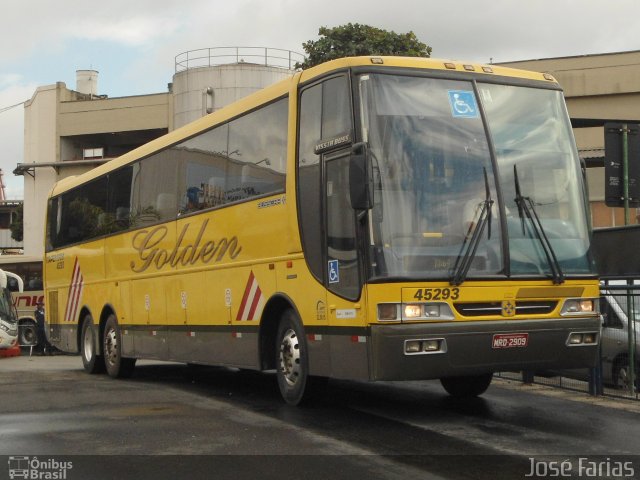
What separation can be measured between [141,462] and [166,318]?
6.78 meters

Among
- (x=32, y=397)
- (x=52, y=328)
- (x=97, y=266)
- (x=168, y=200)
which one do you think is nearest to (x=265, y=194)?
(x=168, y=200)

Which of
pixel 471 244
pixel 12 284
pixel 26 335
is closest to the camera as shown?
pixel 471 244

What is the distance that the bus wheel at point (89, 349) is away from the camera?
17391mm

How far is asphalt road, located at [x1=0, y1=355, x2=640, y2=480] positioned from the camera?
7277 millimetres

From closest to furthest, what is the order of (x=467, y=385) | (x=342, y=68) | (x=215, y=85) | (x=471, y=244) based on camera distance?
(x=471, y=244) < (x=342, y=68) < (x=467, y=385) < (x=215, y=85)

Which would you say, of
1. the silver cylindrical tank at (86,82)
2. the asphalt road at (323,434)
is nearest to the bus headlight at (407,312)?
the asphalt road at (323,434)

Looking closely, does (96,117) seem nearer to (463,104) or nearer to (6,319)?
(6,319)

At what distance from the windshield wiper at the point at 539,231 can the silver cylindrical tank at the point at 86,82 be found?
55.3 m

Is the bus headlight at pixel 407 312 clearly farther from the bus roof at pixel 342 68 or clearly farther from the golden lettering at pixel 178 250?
the golden lettering at pixel 178 250

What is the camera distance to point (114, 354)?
16438 mm

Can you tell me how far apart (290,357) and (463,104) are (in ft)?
11.4

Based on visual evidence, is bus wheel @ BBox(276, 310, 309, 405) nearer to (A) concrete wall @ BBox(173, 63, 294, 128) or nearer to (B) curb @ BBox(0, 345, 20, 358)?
(B) curb @ BBox(0, 345, 20, 358)

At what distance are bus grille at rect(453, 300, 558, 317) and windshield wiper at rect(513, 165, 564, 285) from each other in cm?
27

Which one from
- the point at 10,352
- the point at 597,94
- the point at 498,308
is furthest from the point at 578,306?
the point at 597,94
